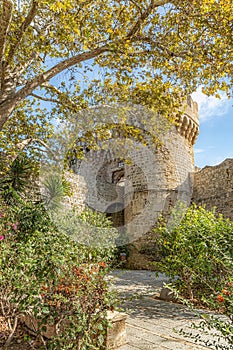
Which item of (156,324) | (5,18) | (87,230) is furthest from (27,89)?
(156,324)

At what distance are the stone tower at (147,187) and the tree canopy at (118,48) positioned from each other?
204 inches

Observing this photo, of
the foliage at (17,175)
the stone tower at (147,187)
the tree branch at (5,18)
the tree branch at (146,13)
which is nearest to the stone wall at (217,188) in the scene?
the stone tower at (147,187)

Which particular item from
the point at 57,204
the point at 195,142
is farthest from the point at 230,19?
the point at 195,142

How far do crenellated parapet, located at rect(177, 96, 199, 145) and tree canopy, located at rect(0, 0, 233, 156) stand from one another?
7386 millimetres

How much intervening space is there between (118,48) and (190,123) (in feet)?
32.7

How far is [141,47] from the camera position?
6348 mm

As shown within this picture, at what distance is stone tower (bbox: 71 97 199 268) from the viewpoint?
12.4 metres

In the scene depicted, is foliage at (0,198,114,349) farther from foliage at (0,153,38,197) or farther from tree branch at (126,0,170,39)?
foliage at (0,153,38,197)

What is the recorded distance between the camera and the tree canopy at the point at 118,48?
5371 millimetres

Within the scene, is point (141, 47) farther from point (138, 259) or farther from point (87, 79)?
point (138, 259)

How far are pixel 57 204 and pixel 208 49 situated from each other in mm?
5584

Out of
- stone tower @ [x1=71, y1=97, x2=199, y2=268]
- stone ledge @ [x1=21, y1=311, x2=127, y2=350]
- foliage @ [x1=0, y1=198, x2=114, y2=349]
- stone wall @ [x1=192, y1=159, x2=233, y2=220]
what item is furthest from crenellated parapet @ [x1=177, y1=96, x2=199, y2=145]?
foliage @ [x1=0, y1=198, x2=114, y2=349]

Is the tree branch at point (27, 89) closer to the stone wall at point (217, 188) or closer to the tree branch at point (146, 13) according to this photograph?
the tree branch at point (146, 13)

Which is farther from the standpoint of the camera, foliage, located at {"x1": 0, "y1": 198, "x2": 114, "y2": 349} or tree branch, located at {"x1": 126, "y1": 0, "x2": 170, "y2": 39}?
tree branch, located at {"x1": 126, "y1": 0, "x2": 170, "y2": 39}
